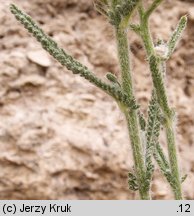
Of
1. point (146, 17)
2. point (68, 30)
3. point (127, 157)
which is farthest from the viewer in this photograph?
point (68, 30)

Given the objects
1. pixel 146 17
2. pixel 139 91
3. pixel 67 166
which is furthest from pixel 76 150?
pixel 146 17

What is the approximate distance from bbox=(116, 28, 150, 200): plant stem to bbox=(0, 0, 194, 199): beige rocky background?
5.93 ft

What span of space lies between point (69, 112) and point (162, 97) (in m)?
1.94

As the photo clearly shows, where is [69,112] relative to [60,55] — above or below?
above

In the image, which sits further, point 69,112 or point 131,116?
point 69,112

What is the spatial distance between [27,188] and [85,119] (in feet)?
1.62

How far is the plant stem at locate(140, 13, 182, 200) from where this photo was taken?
26.7 inches

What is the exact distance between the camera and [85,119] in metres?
2.64

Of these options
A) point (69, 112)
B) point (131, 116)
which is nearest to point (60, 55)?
point (131, 116)

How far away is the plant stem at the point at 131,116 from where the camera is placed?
0.66 meters

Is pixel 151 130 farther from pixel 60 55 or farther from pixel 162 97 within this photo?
pixel 60 55

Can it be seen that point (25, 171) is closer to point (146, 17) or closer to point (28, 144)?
point (28, 144)

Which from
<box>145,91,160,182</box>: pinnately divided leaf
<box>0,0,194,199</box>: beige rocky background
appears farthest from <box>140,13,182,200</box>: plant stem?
<box>0,0,194,199</box>: beige rocky background

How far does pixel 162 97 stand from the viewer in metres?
0.71
